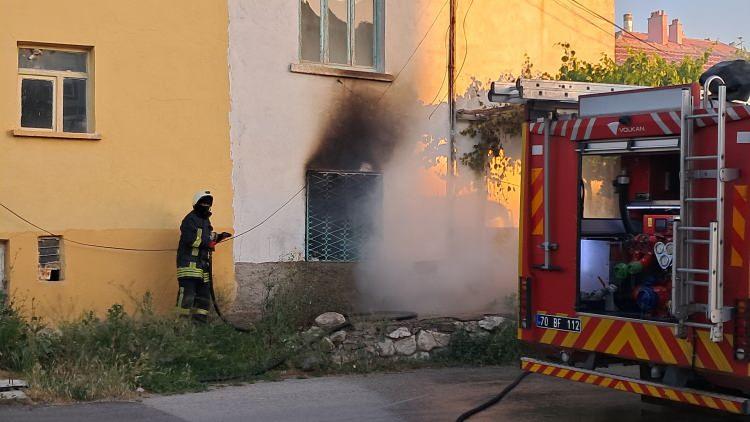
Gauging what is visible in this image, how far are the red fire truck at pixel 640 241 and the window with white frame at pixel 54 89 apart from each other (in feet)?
18.8

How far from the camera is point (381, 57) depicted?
1436 cm

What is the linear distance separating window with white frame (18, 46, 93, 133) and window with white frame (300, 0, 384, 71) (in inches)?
115

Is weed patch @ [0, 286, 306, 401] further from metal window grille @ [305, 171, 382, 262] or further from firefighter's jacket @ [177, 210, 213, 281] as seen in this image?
metal window grille @ [305, 171, 382, 262]

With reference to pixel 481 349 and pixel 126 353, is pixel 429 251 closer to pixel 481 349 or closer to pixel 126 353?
pixel 481 349

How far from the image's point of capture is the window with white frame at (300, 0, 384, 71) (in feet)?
45.5

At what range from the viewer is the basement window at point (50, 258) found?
12.0 m

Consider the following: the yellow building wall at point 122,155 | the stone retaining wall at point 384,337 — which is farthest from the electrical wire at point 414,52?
the stone retaining wall at point 384,337

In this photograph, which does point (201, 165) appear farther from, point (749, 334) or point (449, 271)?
point (749, 334)

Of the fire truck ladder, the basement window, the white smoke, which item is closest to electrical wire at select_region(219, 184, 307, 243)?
the white smoke

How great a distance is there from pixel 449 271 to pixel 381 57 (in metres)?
3.13

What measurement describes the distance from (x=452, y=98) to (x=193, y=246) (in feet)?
15.1

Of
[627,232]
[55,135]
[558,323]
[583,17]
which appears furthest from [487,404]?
[583,17]

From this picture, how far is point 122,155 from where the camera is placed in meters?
12.4

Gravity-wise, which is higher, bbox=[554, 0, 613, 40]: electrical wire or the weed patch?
bbox=[554, 0, 613, 40]: electrical wire
